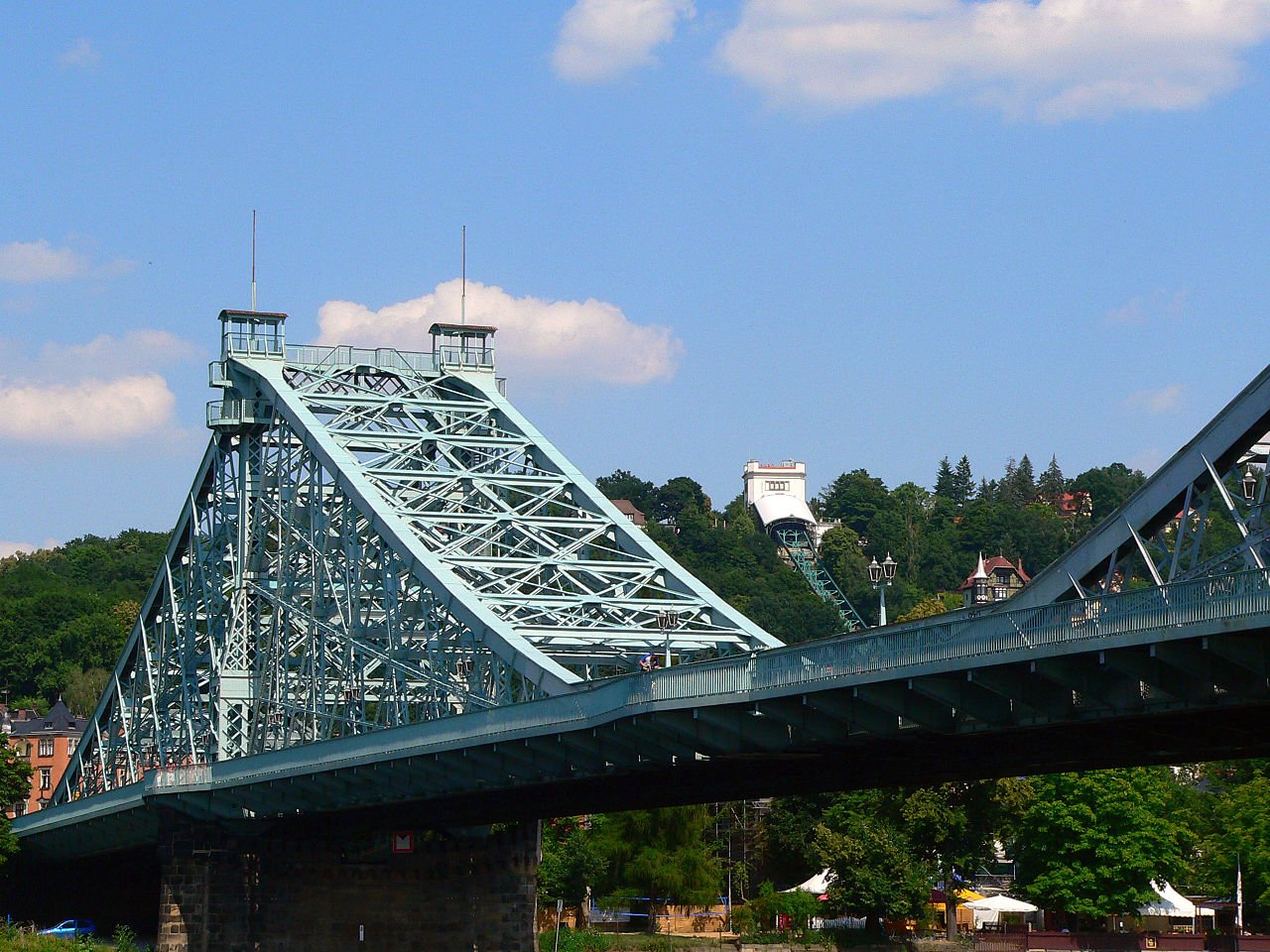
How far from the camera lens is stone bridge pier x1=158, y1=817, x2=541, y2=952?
2963 inches

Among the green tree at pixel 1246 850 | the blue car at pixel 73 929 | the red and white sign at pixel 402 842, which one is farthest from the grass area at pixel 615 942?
the green tree at pixel 1246 850

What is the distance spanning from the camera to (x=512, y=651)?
60.8m

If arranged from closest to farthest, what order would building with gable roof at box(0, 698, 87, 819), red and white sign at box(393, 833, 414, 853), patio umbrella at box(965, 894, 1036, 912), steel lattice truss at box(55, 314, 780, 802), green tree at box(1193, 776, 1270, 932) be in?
steel lattice truss at box(55, 314, 780, 802), red and white sign at box(393, 833, 414, 853), green tree at box(1193, 776, 1270, 932), patio umbrella at box(965, 894, 1036, 912), building with gable roof at box(0, 698, 87, 819)

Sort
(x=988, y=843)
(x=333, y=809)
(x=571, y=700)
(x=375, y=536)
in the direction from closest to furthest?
1. (x=571, y=700)
2. (x=333, y=809)
3. (x=375, y=536)
4. (x=988, y=843)

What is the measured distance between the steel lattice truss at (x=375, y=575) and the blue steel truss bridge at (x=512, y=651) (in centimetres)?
17

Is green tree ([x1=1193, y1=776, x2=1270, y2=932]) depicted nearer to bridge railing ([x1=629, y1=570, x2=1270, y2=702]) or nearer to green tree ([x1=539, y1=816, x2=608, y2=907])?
green tree ([x1=539, y1=816, x2=608, y2=907])

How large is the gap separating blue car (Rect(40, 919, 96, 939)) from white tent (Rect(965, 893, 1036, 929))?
37.8 m

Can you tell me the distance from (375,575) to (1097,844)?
115ft

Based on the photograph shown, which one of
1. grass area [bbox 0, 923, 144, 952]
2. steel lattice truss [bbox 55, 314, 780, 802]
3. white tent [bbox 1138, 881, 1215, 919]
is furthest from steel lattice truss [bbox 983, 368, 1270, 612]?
white tent [bbox 1138, 881, 1215, 919]

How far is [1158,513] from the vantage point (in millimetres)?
42812

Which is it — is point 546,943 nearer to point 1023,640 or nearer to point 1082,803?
point 1082,803

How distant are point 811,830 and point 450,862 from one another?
1120 inches

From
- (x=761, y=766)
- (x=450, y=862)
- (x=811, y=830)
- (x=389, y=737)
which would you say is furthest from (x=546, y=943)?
(x=761, y=766)

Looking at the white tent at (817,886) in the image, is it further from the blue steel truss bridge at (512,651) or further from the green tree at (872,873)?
the blue steel truss bridge at (512,651)
